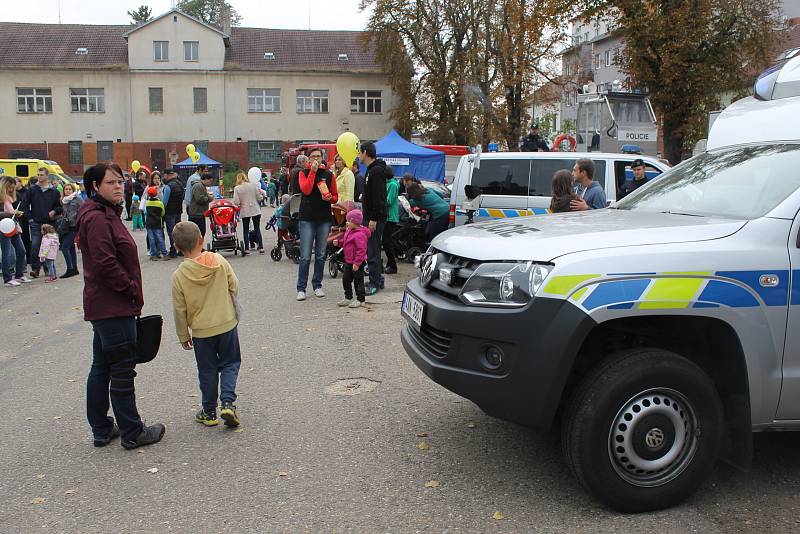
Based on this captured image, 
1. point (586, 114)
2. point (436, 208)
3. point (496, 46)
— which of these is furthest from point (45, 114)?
point (436, 208)

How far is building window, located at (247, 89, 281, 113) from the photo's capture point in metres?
55.8

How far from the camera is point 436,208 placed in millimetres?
13555

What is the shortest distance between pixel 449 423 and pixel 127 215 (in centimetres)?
2730

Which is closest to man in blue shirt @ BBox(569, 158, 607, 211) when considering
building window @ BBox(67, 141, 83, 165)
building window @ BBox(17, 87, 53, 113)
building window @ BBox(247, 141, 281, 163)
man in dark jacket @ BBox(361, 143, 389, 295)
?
man in dark jacket @ BBox(361, 143, 389, 295)

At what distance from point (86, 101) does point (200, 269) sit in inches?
2158

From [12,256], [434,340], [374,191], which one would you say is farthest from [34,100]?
[434,340]

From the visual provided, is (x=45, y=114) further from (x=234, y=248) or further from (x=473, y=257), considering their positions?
(x=473, y=257)

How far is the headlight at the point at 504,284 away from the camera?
3779 mm

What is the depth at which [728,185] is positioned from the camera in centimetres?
449

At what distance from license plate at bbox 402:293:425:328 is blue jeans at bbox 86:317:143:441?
5.78ft

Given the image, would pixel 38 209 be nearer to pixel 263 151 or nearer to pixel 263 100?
pixel 263 151

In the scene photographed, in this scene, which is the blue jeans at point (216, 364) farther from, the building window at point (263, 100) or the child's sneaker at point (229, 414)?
the building window at point (263, 100)

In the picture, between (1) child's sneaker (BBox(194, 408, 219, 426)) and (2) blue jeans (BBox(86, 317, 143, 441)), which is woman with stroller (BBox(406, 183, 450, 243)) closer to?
(1) child's sneaker (BBox(194, 408, 219, 426))

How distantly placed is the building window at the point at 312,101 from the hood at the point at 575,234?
53.8 m
